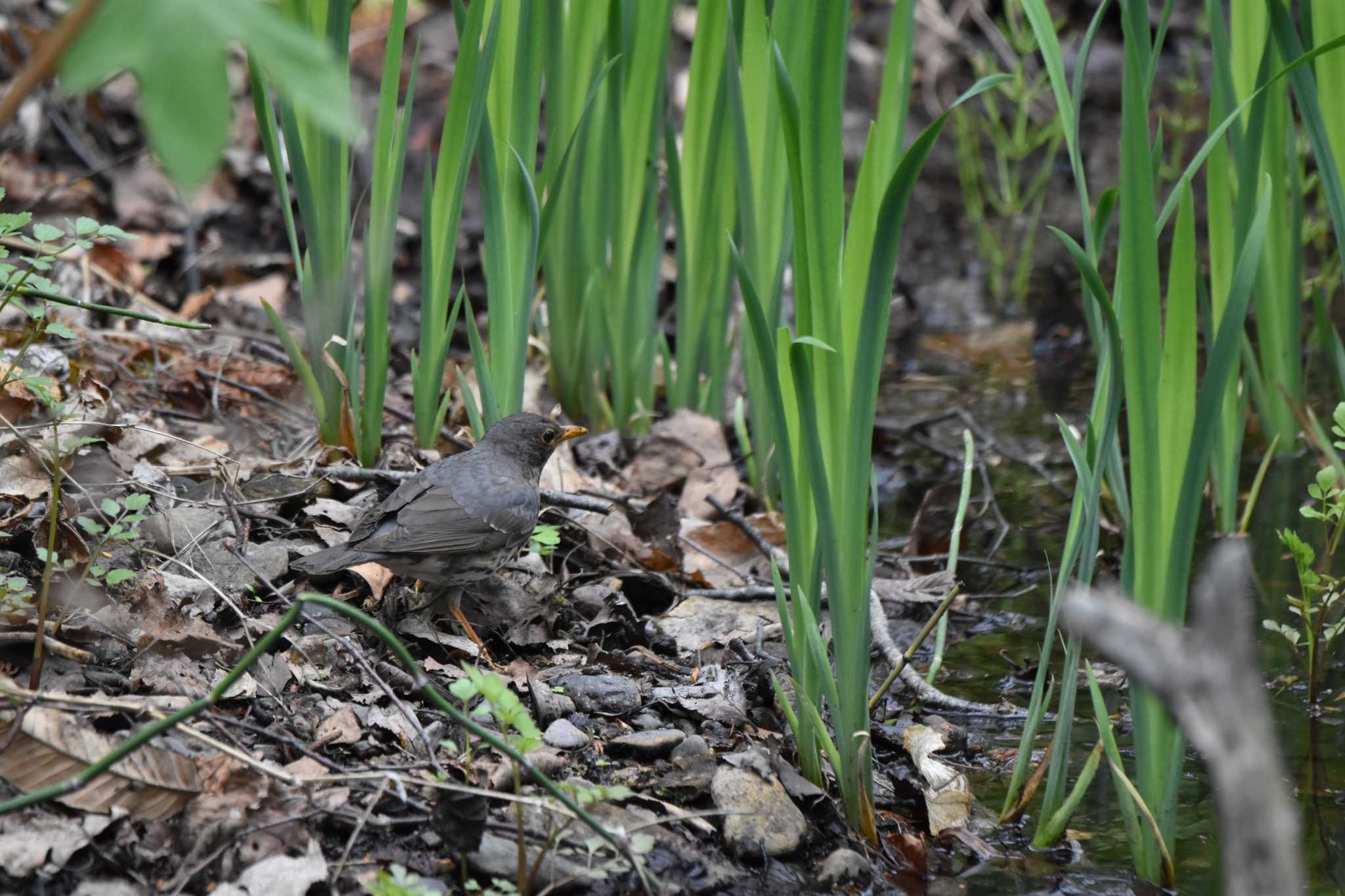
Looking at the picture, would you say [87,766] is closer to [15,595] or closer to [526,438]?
[15,595]

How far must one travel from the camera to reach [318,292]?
11.4 ft

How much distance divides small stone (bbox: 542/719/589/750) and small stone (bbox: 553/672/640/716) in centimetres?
15

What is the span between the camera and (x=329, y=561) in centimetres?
294

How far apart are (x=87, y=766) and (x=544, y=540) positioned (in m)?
1.21

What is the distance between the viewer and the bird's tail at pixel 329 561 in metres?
2.91

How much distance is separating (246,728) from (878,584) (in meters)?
1.94

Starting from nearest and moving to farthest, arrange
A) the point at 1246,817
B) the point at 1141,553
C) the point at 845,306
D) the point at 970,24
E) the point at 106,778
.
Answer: the point at 1246,817 → the point at 106,778 → the point at 1141,553 → the point at 845,306 → the point at 970,24

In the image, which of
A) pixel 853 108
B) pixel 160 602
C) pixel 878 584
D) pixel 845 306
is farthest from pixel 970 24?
pixel 160 602

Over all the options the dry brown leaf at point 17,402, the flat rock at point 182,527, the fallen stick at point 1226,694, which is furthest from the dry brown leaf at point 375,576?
the fallen stick at point 1226,694

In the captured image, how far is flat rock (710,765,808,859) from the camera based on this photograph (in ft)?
7.70

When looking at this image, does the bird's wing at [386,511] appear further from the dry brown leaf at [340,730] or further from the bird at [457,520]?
the dry brown leaf at [340,730]

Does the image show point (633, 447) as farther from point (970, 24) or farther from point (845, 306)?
point (970, 24)

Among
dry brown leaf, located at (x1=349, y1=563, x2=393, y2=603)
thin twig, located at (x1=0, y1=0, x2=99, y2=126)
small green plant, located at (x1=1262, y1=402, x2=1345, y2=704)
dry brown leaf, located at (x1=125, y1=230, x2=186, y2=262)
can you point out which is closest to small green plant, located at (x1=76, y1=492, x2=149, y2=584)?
dry brown leaf, located at (x1=349, y1=563, x2=393, y2=603)

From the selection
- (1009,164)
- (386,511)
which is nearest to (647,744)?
(386,511)
